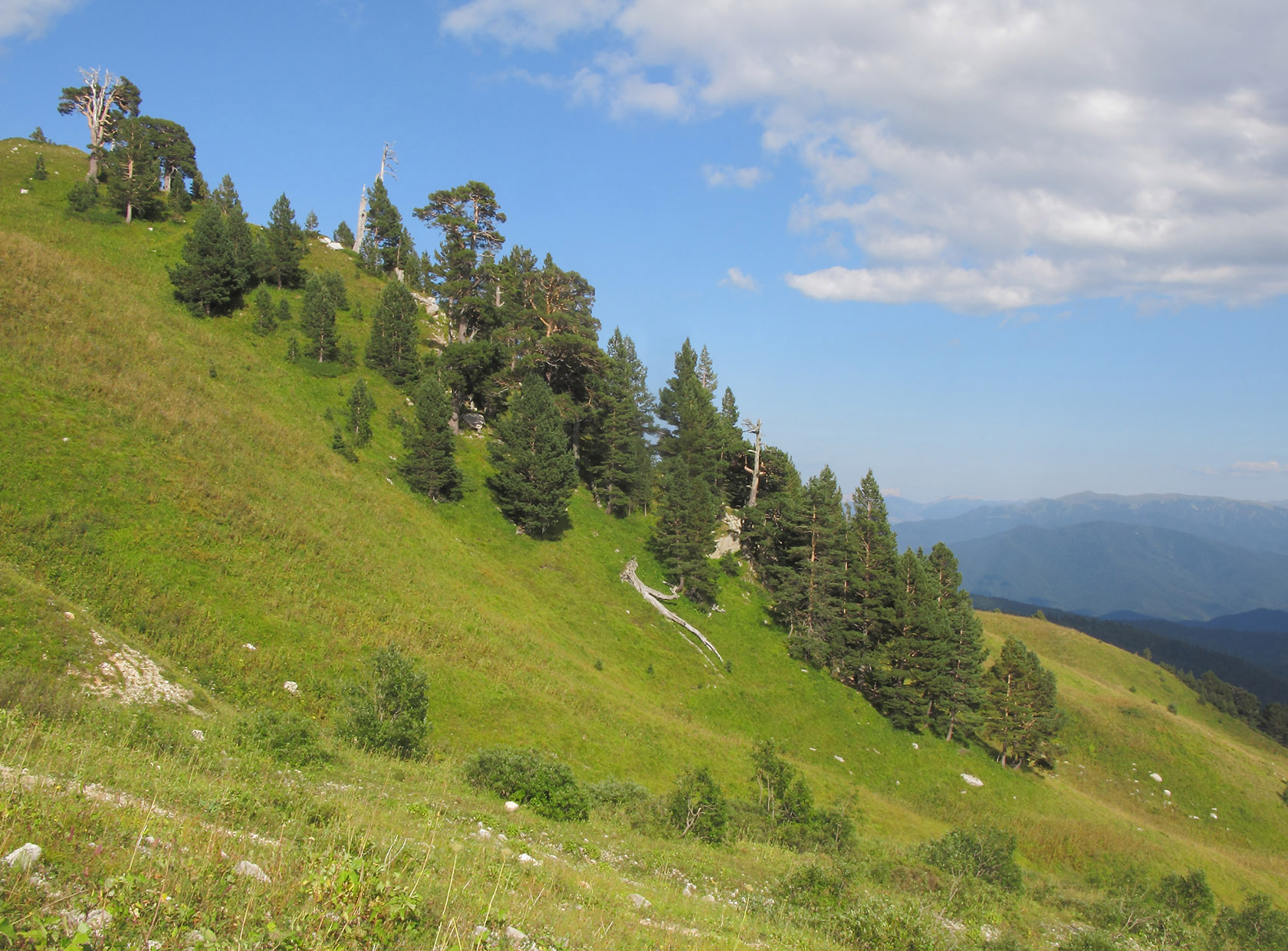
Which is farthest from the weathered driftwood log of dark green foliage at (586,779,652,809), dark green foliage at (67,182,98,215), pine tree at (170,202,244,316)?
dark green foliage at (67,182,98,215)

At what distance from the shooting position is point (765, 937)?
960 centimetres

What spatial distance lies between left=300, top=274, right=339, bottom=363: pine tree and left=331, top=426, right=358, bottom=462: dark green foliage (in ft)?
37.0

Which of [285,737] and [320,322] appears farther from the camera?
[320,322]

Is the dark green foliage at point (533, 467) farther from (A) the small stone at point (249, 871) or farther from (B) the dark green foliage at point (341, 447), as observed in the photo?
(A) the small stone at point (249, 871)

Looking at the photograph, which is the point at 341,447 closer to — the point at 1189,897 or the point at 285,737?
the point at 285,737

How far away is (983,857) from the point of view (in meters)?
18.6

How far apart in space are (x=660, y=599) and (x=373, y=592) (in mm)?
23927

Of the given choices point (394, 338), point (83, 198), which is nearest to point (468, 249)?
point (394, 338)

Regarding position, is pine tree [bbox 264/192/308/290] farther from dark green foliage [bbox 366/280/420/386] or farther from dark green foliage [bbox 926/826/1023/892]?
dark green foliage [bbox 926/826/1023/892]

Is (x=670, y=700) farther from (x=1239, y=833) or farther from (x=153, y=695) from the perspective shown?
(x=1239, y=833)

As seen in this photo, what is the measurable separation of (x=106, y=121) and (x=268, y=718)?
78.3m

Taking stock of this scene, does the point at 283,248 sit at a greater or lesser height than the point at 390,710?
greater

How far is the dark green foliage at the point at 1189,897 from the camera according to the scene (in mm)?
24000

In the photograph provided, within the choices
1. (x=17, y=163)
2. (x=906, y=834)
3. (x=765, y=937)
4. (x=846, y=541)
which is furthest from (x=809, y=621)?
(x=17, y=163)
